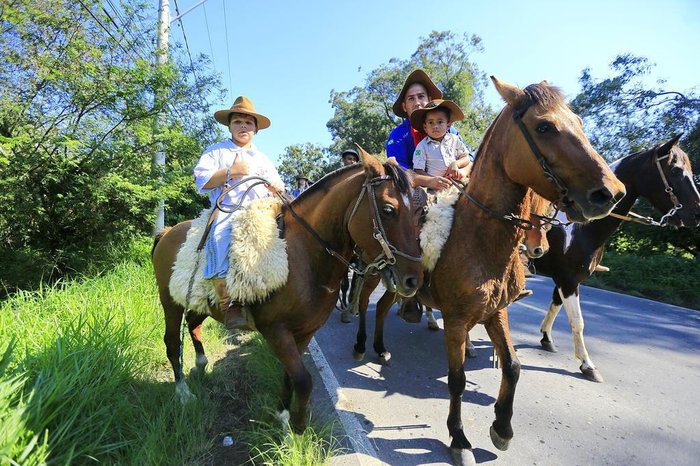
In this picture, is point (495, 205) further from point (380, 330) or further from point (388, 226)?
point (380, 330)

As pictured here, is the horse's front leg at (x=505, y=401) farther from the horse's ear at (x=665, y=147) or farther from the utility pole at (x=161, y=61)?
the utility pole at (x=161, y=61)

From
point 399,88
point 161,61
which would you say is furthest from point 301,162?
point 161,61

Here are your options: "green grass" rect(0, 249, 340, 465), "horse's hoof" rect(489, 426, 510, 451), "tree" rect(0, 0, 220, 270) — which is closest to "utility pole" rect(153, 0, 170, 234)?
"tree" rect(0, 0, 220, 270)

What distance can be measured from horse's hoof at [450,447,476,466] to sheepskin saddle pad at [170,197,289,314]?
1877 millimetres

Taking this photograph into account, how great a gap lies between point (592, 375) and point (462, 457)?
2.39 metres

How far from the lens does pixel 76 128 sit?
6418mm

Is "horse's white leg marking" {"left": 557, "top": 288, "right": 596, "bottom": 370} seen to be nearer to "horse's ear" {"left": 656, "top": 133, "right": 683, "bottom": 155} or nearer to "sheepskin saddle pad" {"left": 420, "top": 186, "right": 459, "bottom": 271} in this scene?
"horse's ear" {"left": 656, "top": 133, "right": 683, "bottom": 155}

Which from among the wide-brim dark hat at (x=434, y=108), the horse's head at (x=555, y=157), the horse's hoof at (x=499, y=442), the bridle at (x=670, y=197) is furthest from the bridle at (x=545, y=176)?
the bridle at (x=670, y=197)

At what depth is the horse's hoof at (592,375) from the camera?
13.1 ft

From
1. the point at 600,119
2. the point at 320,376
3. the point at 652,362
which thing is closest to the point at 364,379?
the point at 320,376

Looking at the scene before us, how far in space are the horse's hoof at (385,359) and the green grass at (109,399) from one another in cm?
150

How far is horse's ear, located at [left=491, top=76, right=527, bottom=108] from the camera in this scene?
2314mm

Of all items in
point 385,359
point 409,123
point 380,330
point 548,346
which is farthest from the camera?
point 548,346

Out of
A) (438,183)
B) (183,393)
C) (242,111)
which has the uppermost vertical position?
(242,111)
